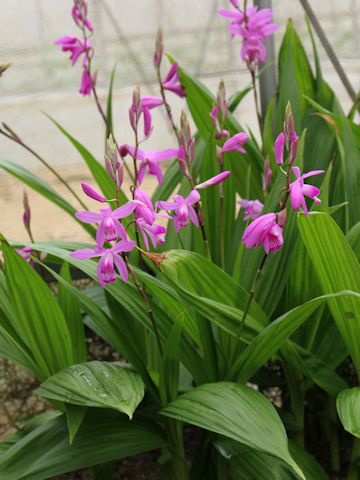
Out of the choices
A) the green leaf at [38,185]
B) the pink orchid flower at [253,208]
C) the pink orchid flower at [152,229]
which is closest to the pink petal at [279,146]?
the pink orchid flower at [152,229]

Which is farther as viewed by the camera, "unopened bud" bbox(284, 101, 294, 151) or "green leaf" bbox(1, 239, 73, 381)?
"green leaf" bbox(1, 239, 73, 381)

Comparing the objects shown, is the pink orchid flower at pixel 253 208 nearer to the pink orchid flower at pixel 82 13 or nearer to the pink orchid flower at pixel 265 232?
the pink orchid flower at pixel 265 232

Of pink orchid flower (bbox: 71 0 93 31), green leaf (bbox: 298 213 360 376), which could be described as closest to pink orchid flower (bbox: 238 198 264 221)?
green leaf (bbox: 298 213 360 376)

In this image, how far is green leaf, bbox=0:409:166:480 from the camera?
733 millimetres

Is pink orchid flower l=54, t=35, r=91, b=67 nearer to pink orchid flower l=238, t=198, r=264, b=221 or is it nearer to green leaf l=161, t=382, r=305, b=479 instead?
pink orchid flower l=238, t=198, r=264, b=221

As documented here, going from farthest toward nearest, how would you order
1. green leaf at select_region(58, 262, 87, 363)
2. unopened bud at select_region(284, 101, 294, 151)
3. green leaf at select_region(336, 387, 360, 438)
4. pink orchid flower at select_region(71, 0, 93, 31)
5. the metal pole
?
the metal pole, pink orchid flower at select_region(71, 0, 93, 31), green leaf at select_region(58, 262, 87, 363), green leaf at select_region(336, 387, 360, 438), unopened bud at select_region(284, 101, 294, 151)

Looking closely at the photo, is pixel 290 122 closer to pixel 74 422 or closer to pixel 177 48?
pixel 74 422

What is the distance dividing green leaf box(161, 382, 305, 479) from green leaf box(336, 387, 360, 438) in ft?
0.24

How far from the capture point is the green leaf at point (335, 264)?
658 millimetres

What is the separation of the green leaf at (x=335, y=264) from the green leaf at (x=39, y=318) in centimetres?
33

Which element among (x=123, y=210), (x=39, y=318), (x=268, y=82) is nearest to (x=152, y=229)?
(x=123, y=210)

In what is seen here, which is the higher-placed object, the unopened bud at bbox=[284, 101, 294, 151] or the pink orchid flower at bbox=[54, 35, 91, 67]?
the pink orchid flower at bbox=[54, 35, 91, 67]

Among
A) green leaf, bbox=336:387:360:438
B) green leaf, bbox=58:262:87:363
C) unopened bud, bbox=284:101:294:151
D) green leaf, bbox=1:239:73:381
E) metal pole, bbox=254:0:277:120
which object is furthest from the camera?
metal pole, bbox=254:0:277:120

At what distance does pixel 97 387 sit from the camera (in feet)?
2.29
